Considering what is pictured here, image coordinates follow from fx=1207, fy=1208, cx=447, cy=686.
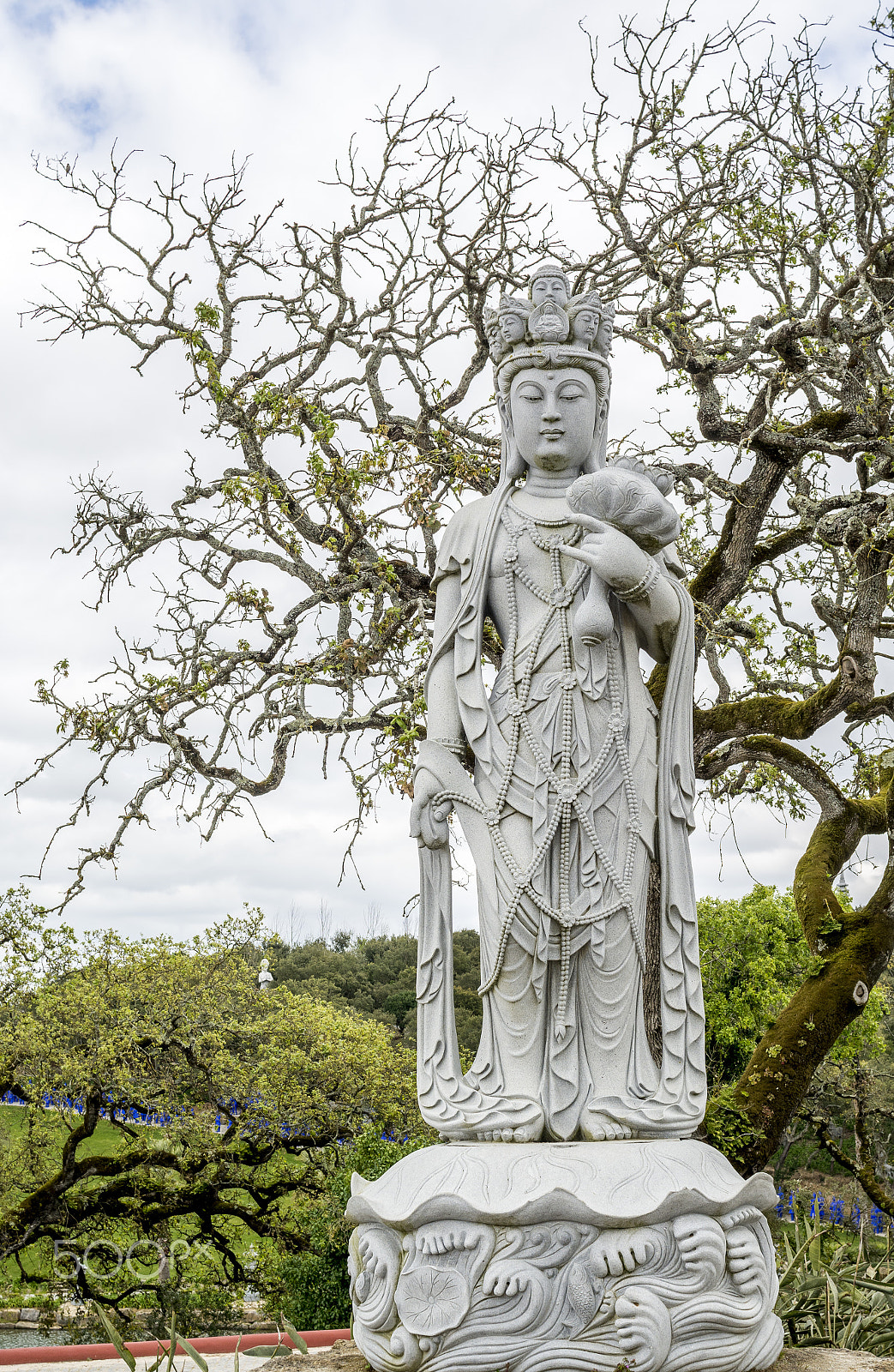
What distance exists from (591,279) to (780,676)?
2975 mm

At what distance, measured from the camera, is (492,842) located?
11.9ft

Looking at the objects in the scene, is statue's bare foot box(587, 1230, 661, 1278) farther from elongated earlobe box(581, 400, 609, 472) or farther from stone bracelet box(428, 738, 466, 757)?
elongated earlobe box(581, 400, 609, 472)

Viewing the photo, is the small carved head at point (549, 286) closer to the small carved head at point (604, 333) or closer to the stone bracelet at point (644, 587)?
the small carved head at point (604, 333)

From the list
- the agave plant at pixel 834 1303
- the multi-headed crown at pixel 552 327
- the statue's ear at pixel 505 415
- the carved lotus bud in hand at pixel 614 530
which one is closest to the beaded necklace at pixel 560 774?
the carved lotus bud in hand at pixel 614 530

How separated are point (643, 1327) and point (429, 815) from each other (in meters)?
1.52

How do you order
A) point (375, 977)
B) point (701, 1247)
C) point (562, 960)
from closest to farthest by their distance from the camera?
point (701, 1247) < point (562, 960) < point (375, 977)

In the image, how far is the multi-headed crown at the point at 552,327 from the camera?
3934 mm

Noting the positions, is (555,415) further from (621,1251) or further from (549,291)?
(621,1251)

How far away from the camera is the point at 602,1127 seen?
3.40m

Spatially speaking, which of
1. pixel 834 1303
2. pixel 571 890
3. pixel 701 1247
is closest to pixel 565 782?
pixel 571 890

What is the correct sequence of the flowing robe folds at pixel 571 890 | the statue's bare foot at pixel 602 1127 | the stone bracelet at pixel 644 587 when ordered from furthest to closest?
the stone bracelet at pixel 644 587, the flowing robe folds at pixel 571 890, the statue's bare foot at pixel 602 1127

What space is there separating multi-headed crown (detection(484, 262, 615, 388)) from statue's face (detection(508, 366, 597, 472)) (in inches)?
1.9

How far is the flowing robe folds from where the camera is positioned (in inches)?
138

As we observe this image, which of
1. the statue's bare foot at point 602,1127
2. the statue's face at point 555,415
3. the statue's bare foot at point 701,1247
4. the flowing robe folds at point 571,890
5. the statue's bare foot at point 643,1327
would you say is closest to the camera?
the statue's bare foot at point 643,1327
